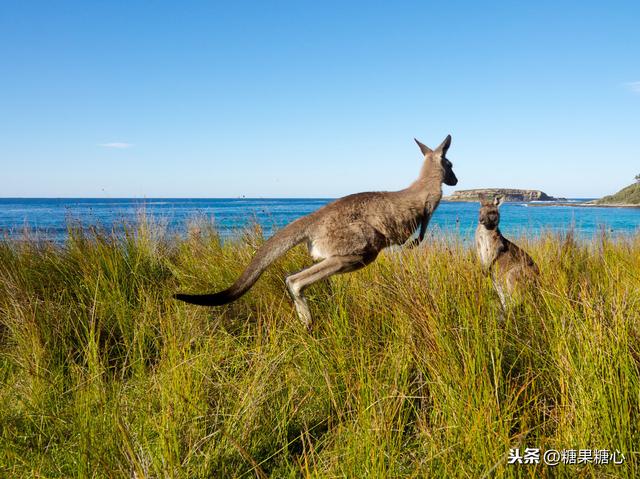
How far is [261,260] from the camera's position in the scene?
3.67 m

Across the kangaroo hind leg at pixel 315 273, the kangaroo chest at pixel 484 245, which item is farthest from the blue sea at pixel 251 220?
the kangaroo hind leg at pixel 315 273

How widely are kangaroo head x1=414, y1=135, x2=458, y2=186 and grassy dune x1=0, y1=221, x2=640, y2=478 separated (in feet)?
2.64

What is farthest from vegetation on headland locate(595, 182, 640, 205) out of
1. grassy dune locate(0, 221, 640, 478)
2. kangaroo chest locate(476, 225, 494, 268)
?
grassy dune locate(0, 221, 640, 478)

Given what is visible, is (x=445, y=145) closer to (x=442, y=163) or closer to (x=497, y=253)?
(x=442, y=163)

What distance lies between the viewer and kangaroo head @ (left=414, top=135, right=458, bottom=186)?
15.0 ft

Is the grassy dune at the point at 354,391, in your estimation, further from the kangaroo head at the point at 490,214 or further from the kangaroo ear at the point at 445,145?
the kangaroo head at the point at 490,214

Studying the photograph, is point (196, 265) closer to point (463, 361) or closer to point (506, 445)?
point (463, 361)

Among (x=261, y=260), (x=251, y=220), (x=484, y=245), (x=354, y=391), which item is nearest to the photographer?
(x=354, y=391)

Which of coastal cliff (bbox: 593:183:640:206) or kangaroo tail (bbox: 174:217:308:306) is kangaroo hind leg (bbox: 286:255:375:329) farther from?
coastal cliff (bbox: 593:183:640:206)

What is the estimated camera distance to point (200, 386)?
9.62ft

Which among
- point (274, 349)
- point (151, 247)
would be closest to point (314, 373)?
point (274, 349)

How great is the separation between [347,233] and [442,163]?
4.27ft

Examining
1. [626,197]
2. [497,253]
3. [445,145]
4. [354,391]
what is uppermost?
[445,145]

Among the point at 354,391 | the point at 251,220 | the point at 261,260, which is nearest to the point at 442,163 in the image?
the point at 261,260
